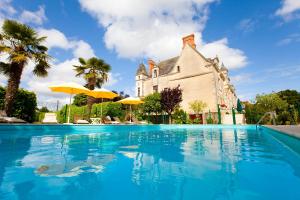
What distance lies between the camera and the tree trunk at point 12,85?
11382 millimetres

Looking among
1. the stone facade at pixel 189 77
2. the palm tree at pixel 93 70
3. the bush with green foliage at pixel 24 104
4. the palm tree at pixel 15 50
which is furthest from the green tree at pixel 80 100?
Answer: the palm tree at pixel 15 50

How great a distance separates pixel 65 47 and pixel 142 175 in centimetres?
1919

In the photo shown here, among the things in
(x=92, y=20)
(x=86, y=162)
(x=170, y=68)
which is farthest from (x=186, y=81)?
(x=86, y=162)

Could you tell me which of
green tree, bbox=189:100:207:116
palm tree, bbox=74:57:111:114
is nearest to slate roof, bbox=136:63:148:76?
green tree, bbox=189:100:207:116

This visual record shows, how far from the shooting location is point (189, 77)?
29594mm

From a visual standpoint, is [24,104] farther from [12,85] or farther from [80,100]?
[80,100]

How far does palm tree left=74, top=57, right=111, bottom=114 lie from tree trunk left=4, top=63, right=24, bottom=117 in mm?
7989

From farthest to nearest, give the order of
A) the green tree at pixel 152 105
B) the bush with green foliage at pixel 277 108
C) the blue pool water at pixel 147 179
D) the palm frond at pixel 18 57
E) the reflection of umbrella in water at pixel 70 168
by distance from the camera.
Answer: the green tree at pixel 152 105
the bush with green foliage at pixel 277 108
the palm frond at pixel 18 57
the reflection of umbrella in water at pixel 70 168
the blue pool water at pixel 147 179

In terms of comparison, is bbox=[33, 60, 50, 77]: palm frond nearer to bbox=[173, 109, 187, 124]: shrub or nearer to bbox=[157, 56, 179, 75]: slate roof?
bbox=[173, 109, 187, 124]: shrub

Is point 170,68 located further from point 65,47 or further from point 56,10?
point 56,10

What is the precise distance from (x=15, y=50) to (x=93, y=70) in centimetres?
888

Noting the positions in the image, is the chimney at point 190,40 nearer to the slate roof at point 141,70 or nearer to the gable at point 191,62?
the gable at point 191,62

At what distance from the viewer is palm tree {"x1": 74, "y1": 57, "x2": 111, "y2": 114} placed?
19906 millimetres

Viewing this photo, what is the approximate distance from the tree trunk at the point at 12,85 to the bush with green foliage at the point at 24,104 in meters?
2.26
